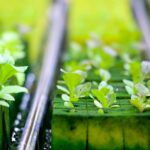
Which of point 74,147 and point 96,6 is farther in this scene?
point 96,6

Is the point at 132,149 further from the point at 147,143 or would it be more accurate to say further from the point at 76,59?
the point at 76,59

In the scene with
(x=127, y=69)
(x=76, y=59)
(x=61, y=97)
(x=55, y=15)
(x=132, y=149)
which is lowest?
(x=132, y=149)

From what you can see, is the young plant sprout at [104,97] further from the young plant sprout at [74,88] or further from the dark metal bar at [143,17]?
the dark metal bar at [143,17]

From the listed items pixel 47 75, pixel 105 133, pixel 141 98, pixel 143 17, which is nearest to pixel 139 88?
pixel 141 98

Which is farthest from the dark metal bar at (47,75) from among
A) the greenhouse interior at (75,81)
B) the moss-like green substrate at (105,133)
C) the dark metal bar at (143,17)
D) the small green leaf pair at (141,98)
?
the dark metal bar at (143,17)

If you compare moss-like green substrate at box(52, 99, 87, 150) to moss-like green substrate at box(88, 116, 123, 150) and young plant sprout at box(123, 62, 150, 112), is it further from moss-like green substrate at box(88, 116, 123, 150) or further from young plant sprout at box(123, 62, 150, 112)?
young plant sprout at box(123, 62, 150, 112)

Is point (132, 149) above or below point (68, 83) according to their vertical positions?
below

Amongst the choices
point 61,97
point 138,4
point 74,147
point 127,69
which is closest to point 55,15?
point 138,4

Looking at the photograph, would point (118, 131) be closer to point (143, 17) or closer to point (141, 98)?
point (141, 98)

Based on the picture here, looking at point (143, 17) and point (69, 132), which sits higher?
point (143, 17)
